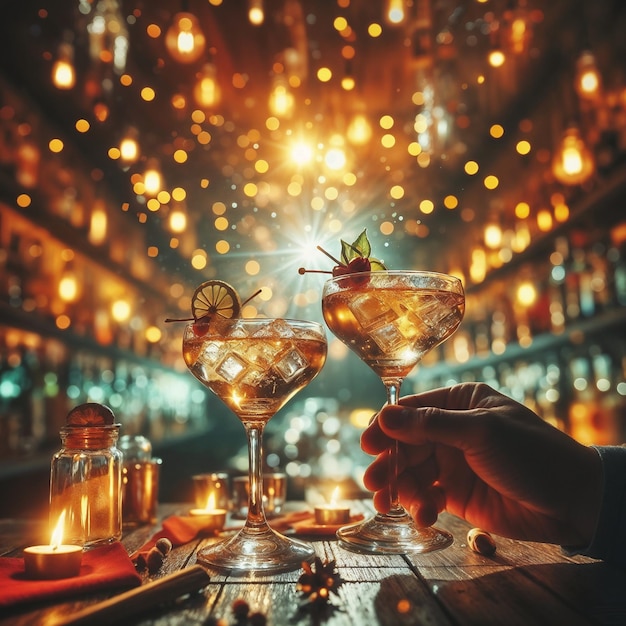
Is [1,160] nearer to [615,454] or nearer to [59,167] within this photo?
[59,167]

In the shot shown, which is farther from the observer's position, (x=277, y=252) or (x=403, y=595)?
(x=277, y=252)

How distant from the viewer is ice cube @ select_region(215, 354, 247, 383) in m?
1.15

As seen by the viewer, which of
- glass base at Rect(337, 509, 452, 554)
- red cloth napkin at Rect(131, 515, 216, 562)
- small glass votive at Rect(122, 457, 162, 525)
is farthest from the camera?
small glass votive at Rect(122, 457, 162, 525)

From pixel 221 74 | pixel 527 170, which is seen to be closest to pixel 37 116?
pixel 221 74

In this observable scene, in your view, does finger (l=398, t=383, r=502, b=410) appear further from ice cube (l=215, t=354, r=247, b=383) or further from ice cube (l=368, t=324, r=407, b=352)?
ice cube (l=215, t=354, r=247, b=383)

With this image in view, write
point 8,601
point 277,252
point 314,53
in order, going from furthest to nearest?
1. point 314,53
2. point 277,252
3. point 8,601

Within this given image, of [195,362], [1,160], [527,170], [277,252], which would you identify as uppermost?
[527,170]

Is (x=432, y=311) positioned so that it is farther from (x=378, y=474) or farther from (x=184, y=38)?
(x=184, y=38)

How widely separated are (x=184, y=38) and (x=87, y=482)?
2.76 m

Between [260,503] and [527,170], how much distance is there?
5.78 meters

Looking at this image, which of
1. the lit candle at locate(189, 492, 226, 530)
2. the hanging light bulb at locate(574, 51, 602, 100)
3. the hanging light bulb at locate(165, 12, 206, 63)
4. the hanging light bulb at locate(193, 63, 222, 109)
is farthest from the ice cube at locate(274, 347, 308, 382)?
the hanging light bulb at locate(574, 51, 602, 100)

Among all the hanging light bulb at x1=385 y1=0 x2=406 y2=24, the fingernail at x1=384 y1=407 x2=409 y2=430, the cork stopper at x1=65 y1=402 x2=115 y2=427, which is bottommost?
the fingernail at x1=384 y1=407 x2=409 y2=430

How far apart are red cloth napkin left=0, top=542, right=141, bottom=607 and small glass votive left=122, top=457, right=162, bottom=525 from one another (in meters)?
0.47

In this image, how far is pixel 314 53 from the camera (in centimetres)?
419
